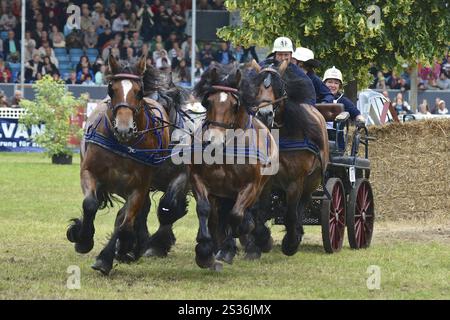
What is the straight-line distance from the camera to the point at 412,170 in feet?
51.3

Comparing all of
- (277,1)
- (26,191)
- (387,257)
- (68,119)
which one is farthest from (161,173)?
(68,119)

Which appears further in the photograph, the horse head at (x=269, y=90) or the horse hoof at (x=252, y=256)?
the horse hoof at (x=252, y=256)

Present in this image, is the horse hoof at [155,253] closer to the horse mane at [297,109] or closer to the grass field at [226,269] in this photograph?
the grass field at [226,269]

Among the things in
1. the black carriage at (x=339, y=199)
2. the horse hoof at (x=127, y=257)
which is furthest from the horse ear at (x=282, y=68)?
the horse hoof at (x=127, y=257)

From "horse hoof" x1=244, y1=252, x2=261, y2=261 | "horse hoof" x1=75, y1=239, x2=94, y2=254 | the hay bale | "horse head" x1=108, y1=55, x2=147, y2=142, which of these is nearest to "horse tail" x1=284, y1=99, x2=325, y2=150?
"horse hoof" x1=244, y1=252, x2=261, y2=261

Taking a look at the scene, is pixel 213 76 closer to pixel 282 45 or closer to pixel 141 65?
pixel 141 65

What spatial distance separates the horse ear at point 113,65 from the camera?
9.73m

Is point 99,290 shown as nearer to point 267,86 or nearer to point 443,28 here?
point 267,86

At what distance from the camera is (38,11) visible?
31.9 metres

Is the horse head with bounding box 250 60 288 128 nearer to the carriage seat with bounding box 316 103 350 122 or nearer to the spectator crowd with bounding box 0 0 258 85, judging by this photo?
the carriage seat with bounding box 316 103 350 122

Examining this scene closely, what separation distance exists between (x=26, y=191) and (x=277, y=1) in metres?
6.07

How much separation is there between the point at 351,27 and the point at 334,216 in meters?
4.16

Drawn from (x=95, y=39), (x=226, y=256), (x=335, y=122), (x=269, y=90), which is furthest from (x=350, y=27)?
(x=95, y=39)

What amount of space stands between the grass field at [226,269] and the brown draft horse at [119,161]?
35 cm
